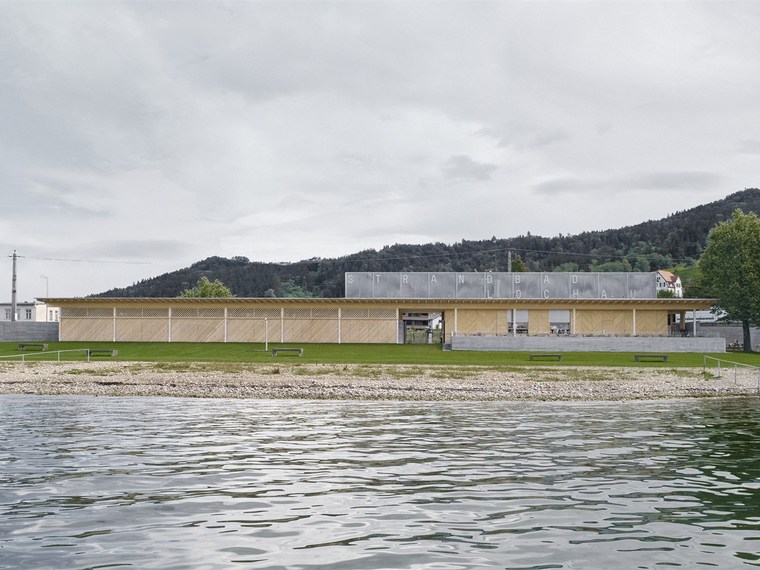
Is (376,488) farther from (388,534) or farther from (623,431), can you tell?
(623,431)

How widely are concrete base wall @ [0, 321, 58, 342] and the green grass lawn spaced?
865 cm

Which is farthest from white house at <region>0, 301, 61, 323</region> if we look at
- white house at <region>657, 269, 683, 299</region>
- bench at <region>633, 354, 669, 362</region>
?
white house at <region>657, 269, 683, 299</region>

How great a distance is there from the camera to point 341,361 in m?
47.7

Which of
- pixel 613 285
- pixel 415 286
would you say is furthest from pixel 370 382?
pixel 613 285

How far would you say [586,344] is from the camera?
61.2 meters

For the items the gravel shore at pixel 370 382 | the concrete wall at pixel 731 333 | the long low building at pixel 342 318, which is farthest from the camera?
the concrete wall at pixel 731 333

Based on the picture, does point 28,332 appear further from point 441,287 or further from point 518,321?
point 518,321

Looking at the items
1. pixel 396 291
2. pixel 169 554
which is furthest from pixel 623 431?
pixel 396 291

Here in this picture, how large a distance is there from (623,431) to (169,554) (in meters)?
14.1

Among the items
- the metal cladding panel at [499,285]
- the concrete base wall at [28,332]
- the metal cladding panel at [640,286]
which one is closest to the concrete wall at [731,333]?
the metal cladding panel at [640,286]

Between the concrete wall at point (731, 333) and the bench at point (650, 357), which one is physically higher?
the concrete wall at point (731, 333)

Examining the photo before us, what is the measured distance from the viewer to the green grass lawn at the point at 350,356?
156 feet

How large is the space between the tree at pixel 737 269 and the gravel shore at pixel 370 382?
1157 inches

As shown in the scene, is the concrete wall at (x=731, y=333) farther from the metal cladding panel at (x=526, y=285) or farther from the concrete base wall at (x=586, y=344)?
the metal cladding panel at (x=526, y=285)
